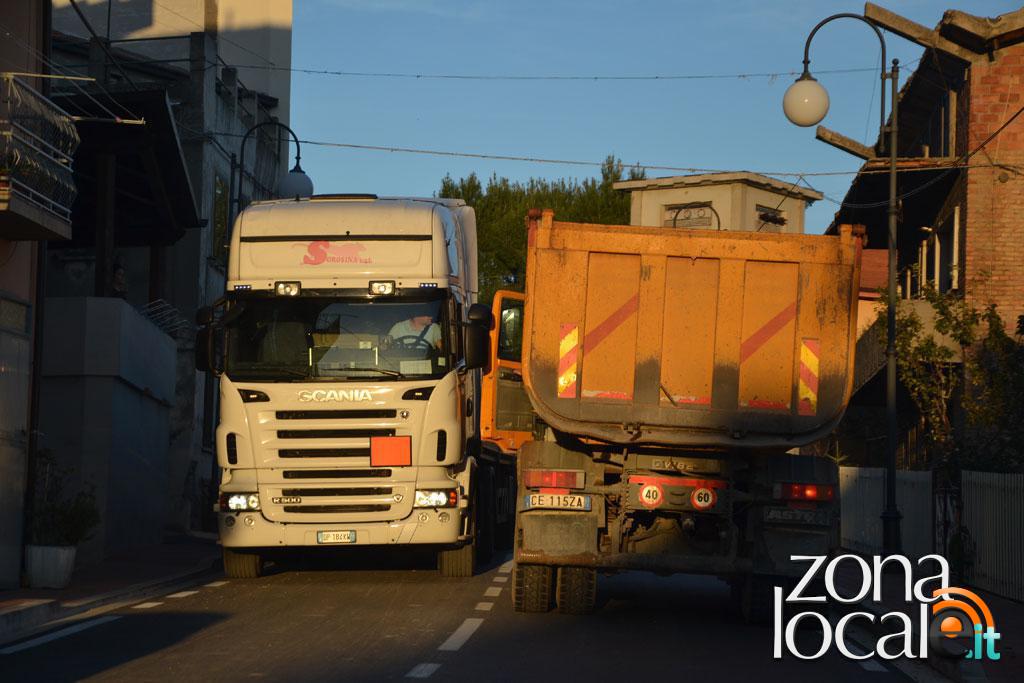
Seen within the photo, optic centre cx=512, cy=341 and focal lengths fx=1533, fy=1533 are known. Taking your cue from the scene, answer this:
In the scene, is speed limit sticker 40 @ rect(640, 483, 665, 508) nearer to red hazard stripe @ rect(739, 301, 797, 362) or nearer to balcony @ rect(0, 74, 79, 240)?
red hazard stripe @ rect(739, 301, 797, 362)

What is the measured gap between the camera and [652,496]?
13188 millimetres

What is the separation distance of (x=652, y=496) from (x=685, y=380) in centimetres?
104

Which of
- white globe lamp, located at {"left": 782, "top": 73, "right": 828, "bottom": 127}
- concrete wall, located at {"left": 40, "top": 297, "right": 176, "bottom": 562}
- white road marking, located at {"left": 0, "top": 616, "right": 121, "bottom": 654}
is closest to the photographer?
white road marking, located at {"left": 0, "top": 616, "right": 121, "bottom": 654}

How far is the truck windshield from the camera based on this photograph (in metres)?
16.3

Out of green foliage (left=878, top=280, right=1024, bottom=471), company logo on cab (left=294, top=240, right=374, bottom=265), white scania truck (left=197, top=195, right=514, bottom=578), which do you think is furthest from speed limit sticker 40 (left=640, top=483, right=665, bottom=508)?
green foliage (left=878, top=280, right=1024, bottom=471)

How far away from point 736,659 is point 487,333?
6302 mm

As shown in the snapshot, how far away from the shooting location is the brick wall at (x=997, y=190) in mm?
28438

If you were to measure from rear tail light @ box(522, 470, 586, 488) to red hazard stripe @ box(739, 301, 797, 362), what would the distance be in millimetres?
1748

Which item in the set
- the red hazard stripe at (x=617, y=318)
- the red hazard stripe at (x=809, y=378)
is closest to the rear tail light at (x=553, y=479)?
the red hazard stripe at (x=617, y=318)

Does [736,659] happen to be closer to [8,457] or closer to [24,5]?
[8,457]

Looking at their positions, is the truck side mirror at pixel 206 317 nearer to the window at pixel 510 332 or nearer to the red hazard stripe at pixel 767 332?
the red hazard stripe at pixel 767 332

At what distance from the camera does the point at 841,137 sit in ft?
117

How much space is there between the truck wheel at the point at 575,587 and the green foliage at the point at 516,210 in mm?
48522

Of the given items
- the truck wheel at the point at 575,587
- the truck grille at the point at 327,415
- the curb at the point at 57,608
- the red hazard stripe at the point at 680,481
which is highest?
the truck grille at the point at 327,415
